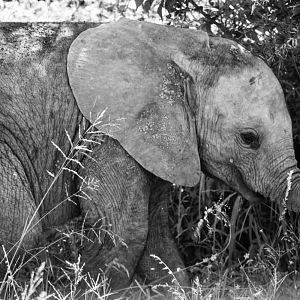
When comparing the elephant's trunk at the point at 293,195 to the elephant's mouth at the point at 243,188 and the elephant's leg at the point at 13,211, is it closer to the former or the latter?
the elephant's mouth at the point at 243,188

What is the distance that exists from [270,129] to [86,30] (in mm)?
1130

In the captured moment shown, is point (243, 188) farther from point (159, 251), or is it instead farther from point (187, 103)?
point (159, 251)

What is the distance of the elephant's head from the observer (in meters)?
5.46

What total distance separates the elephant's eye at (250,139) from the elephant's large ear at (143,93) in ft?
0.87

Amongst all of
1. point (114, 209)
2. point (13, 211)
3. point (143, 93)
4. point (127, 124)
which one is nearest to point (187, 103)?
point (143, 93)

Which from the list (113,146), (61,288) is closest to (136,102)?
(113,146)

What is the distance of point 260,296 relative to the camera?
5258mm

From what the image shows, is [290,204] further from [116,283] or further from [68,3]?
[68,3]

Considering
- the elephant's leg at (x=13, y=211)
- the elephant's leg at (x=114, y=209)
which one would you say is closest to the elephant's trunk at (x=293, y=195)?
the elephant's leg at (x=114, y=209)

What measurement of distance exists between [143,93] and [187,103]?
280mm

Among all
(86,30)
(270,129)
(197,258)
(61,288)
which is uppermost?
(86,30)

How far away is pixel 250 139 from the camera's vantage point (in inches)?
220

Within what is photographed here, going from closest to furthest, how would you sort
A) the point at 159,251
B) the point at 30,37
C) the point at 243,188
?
the point at 30,37 < the point at 243,188 < the point at 159,251

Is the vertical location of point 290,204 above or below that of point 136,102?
below
